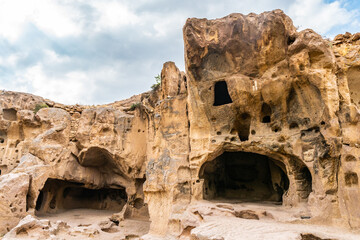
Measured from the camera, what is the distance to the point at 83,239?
8469 mm

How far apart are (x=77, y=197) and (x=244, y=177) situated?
32.1 feet

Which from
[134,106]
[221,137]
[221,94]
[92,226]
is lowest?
[92,226]

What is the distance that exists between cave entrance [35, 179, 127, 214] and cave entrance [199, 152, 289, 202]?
237 inches

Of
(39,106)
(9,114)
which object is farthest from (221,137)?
(9,114)

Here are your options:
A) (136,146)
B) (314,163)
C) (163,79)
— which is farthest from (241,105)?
(136,146)

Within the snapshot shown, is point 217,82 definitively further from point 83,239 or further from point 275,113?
point 83,239

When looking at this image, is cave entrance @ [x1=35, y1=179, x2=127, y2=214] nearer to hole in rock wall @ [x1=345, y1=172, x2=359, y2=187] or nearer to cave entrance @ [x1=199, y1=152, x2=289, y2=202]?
cave entrance @ [x1=199, y1=152, x2=289, y2=202]

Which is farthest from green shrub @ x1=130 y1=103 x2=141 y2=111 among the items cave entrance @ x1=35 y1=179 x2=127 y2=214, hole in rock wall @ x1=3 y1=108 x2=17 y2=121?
hole in rock wall @ x1=3 y1=108 x2=17 y2=121

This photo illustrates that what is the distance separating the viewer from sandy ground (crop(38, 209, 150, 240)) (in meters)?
8.88

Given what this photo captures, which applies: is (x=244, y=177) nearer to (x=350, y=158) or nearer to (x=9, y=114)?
(x=350, y=158)

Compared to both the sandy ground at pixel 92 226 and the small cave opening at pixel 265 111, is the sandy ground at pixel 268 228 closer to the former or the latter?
the small cave opening at pixel 265 111

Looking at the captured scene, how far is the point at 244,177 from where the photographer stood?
38.9 ft

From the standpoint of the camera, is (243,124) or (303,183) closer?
(303,183)

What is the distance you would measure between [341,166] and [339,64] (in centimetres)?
317
